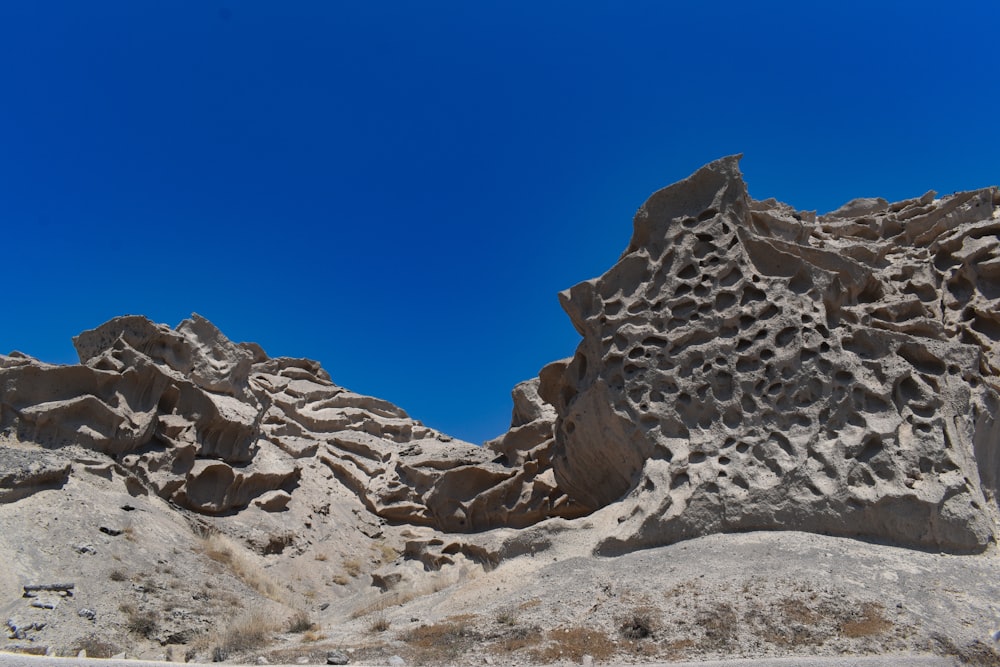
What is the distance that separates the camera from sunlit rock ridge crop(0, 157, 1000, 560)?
1156cm

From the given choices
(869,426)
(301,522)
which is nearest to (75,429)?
(301,522)

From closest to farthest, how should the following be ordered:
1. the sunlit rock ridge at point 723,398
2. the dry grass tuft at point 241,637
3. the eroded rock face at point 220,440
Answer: the dry grass tuft at point 241,637 → the sunlit rock ridge at point 723,398 → the eroded rock face at point 220,440

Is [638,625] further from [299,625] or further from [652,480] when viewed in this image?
[299,625]

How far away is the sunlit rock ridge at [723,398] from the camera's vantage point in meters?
11.6

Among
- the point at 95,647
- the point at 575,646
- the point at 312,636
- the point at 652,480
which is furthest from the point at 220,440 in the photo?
the point at 575,646

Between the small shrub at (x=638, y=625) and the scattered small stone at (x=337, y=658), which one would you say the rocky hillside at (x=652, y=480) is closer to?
the small shrub at (x=638, y=625)

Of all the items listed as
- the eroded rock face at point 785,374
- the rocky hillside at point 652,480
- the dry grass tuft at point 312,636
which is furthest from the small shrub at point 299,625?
the eroded rock face at point 785,374

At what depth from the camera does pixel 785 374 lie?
12844mm

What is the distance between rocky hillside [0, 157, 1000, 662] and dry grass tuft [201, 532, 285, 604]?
0.10 m

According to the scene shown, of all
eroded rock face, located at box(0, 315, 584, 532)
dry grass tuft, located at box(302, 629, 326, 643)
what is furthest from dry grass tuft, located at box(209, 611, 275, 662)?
eroded rock face, located at box(0, 315, 584, 532)

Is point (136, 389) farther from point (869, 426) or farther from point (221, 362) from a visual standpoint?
point (869, 426)

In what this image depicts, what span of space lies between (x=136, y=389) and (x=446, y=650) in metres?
14.6

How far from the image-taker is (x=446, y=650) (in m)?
8.62

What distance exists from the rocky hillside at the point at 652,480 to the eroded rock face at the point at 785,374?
0.05 m
